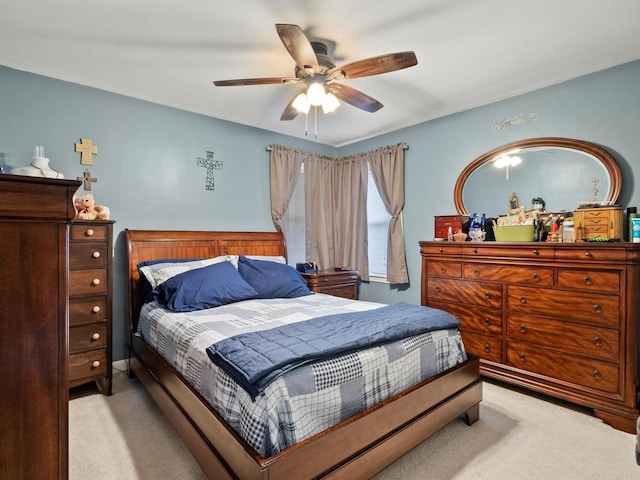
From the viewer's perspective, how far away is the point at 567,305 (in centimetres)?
235

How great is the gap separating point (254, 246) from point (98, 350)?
5.74 ft

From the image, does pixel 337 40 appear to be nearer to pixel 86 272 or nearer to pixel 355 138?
pixel 355 138

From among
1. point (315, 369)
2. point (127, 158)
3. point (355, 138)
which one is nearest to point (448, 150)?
point (355, 138)

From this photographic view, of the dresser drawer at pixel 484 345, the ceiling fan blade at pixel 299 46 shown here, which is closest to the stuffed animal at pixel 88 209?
the ceiling fan blade at pixel 299 46

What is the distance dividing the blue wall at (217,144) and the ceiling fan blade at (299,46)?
186 centimetres

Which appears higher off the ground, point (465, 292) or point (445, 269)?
point (445, 269)

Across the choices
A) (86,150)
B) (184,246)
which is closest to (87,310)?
(184,246)

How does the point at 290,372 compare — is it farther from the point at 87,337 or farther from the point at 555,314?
the point at 555,314

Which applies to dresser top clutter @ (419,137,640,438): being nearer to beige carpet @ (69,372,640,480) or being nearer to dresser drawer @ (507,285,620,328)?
dresser drawer @ (507,285,620,328)

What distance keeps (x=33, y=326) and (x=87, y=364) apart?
2.09 m

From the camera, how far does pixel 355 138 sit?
4.40 metres

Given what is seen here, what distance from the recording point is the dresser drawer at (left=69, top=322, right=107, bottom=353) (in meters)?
2.46

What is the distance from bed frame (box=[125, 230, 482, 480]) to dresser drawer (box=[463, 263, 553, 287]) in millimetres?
820

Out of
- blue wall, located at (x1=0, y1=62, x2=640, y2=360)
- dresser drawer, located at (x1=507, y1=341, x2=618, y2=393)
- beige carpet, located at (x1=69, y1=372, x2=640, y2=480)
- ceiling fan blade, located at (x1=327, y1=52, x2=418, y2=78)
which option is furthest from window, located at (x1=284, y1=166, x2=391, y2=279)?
ceiling fan blade, located at (x1=327, y1=52, x2=418, y2=78)
